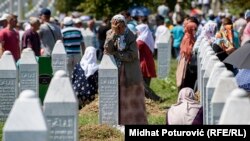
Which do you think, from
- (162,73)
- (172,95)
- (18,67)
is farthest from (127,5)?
(18,67)

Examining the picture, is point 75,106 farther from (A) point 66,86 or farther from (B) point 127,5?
(B) point 127,5

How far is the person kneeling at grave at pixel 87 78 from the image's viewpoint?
19.1 m

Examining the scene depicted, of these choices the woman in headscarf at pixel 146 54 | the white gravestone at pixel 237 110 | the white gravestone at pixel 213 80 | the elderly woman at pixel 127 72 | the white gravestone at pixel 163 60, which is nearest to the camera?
the white gravestone at pixel 237 110

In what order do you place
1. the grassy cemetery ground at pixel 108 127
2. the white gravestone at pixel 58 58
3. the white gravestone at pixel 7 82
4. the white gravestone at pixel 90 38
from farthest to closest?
the white gravestone at pixel 90 38
the white gravestone at pixel 58 58
the white gravestone at pixel 7 82
the grassy cemetery ground at pixel 108 127

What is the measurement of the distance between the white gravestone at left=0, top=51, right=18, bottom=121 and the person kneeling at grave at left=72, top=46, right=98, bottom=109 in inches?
97.7

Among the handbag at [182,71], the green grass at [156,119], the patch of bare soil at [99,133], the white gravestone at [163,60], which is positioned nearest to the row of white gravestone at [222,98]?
the patch of bare soil at [99,133]

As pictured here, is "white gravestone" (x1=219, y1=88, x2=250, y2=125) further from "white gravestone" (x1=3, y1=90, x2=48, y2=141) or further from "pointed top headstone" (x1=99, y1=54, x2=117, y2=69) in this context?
"pointed top headstone" (x1=99, y1=54, x2=117, y2=69)

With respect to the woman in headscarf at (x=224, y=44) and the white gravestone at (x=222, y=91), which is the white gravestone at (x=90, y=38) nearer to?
the woman in headscarf at (x=224, y=44)

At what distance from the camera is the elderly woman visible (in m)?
15.8

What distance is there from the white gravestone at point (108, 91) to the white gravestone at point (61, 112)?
4693 millimetres

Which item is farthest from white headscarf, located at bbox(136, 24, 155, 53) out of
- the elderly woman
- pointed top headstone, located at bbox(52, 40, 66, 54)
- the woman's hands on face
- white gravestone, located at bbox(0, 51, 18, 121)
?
the woman's hands on face

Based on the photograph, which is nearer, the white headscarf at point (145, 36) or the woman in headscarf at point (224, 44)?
the woman in headscarf at point (224, 44)

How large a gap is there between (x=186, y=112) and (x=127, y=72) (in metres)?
4.12

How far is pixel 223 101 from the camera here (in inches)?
400
